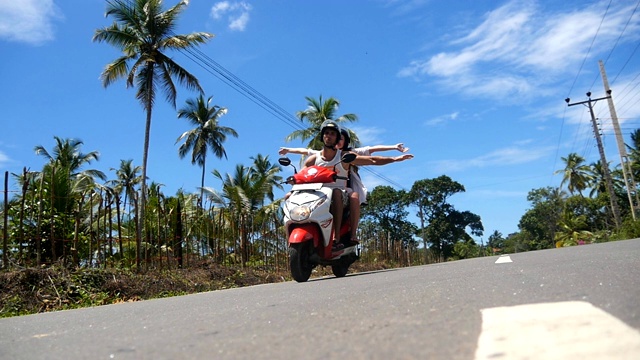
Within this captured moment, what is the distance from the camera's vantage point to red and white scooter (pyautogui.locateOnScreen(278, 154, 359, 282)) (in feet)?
20.6

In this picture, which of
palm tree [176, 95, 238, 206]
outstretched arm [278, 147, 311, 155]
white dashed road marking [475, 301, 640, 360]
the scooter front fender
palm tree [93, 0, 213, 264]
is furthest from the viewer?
palm tree [176, 95, 238, 206]

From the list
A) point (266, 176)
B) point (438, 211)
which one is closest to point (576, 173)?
point (438, 211)

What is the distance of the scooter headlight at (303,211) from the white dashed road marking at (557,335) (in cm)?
413

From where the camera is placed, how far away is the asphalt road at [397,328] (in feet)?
5.66

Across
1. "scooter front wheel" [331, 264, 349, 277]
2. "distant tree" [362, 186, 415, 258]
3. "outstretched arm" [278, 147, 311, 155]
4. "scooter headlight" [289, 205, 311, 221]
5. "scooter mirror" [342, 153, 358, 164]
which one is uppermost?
"distant tree" [362, 186, 415, 258]

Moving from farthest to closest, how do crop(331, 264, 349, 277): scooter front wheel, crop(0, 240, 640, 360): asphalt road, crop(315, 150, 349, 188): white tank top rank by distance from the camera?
crop(331, 264, 349, 277): scooter front wheel < crop(315, 150, 349, 188): white tank top < crop(0, 240, 640, 360): asphalt road

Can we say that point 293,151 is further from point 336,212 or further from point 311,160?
point 336,212

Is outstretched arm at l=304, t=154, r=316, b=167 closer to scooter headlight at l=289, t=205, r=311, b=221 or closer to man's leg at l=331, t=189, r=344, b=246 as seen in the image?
man's leg at l=331, t=189, r=344, b=246

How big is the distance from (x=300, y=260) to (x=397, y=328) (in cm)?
419

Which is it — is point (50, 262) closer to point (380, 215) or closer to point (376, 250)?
point (376, 250)

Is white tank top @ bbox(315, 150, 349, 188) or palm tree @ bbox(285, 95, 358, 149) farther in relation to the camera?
palm tree @ bbox(285, 95, 358, 149)

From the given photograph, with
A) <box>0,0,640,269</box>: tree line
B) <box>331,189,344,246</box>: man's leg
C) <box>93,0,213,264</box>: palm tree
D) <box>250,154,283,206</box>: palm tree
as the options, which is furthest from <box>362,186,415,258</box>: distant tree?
<box>331,189,344,246</box>: man's leg

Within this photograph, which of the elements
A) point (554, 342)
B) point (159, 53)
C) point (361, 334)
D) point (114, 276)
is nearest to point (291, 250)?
point (114, 276)

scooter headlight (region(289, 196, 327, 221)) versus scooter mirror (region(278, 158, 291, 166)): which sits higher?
scooter mirror (region(278, 158, 291, 166))
